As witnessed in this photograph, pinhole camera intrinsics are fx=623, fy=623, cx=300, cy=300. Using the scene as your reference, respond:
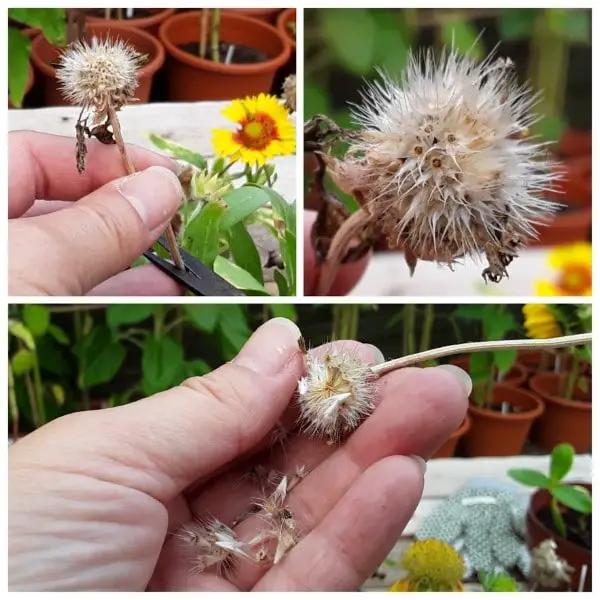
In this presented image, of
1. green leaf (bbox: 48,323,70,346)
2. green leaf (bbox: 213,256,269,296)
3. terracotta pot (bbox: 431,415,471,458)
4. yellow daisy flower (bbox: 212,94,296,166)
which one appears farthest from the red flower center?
terracotta pot (bbox: 431,415,471,458)

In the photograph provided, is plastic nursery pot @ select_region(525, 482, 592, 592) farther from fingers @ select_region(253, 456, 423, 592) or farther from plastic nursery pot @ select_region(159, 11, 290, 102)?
plastic nursery pot @ select_region(159, 11, 290, 102)

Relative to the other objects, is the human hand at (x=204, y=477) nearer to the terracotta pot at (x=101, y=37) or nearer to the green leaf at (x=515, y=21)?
the terracotta pot at (x=101, y=37)

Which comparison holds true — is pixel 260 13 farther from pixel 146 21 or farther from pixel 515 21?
pixel 515 21

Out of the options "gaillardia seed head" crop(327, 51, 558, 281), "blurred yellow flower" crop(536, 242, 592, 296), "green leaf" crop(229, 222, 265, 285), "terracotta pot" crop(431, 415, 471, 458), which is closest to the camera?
"gaillardia seed head" crop(327, 51, 558, 281)

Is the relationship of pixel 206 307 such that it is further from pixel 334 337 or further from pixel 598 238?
pixel 598 238

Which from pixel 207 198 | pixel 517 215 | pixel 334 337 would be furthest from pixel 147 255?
pixel 517 215

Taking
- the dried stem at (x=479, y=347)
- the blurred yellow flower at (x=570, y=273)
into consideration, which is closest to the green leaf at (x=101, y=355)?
the dried stem at (x=479, y=347)

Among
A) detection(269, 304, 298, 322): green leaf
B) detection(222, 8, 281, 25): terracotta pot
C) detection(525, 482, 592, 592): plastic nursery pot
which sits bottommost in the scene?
detection(525, 482, 592, 592): plastic nursery pot

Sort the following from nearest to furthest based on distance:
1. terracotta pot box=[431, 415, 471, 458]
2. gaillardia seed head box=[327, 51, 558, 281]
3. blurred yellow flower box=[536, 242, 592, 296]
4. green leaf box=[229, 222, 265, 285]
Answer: gaillardia seed head box=[327, 51, 558, 281], green leaf box=[229, 222, 265, 285], blurred yellow flower box=[536, 242, 592, 296], terracotta pot box=[431, 415, 471, 458]

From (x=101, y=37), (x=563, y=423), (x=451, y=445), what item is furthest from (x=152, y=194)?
(x=563, y=423)
